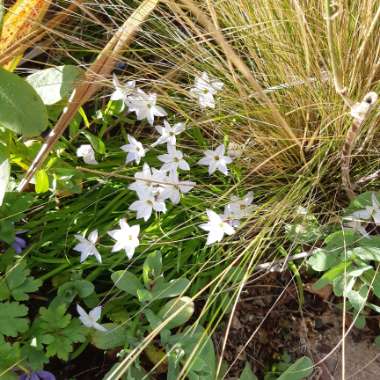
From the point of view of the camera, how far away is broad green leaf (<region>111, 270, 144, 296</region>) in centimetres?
113

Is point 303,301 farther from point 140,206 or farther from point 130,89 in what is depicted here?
point 130,89

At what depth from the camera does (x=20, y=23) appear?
1.22 metres

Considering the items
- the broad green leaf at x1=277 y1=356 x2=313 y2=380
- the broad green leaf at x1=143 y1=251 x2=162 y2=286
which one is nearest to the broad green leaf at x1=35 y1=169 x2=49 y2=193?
the broad green leaf at x1=143 y1=251 x2=162 y2=286

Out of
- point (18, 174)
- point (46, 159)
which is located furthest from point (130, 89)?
point (18, 174)

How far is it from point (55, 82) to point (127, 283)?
0.40 meters

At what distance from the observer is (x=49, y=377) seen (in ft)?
3.75

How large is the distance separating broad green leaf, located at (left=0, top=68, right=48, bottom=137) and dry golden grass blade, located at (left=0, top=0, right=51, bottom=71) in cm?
18

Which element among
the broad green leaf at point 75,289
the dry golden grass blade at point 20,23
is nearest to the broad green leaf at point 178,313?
the broad green leaf at point 75,289

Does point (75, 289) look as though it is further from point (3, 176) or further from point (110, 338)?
point (3, 176)

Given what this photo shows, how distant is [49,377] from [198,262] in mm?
366

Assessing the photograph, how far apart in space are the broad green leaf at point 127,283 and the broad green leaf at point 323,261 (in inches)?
12.8

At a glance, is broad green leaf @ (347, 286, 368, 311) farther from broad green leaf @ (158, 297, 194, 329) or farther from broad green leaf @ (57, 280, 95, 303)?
broad green leaf @ (57, 280, 95, 303)

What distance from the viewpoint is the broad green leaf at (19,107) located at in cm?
104

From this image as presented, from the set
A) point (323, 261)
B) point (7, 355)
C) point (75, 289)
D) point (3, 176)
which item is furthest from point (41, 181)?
point (323, 261)
